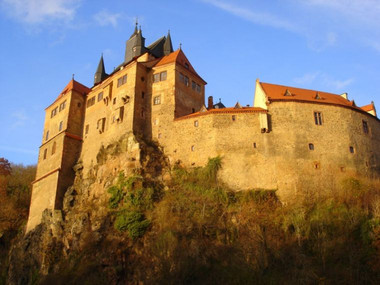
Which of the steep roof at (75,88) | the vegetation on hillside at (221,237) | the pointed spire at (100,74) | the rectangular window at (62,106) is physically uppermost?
the pointed spire at (100,74)

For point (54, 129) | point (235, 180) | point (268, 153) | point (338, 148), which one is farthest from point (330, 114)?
point (54, 129)

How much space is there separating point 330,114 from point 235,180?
36.8ft

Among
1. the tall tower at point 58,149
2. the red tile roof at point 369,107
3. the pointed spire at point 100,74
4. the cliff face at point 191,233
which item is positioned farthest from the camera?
the pointed spire at point 100,74

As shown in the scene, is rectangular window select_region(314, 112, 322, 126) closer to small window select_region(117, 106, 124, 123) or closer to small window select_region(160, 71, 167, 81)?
small window select_region(160, 71, 167, 81)

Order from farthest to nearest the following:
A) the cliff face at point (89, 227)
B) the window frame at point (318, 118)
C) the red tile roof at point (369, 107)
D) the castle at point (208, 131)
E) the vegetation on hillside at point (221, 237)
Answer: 1. the red tile roof at point (369, 107)
2. the window frame at point (318, 118)
3. the castle at point (208, 131)
4. the cliff face at point (89, 227)
5. the vegetation on hillside at point (221, 237)

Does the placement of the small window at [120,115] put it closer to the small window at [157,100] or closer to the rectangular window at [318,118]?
the small window at [157,100]

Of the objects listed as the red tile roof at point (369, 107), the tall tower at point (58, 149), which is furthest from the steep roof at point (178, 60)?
the red tile roof at point (369, 107)

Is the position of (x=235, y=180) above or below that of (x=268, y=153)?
below

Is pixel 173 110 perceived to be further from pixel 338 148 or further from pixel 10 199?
pixel 10 199

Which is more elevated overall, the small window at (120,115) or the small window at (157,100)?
the small window at (157,100)

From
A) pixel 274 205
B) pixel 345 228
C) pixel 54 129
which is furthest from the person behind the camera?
pixel 54 129

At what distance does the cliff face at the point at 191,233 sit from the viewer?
2883 centimetres

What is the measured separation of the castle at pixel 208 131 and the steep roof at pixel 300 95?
119 millimetres

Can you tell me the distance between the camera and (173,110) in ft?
139
